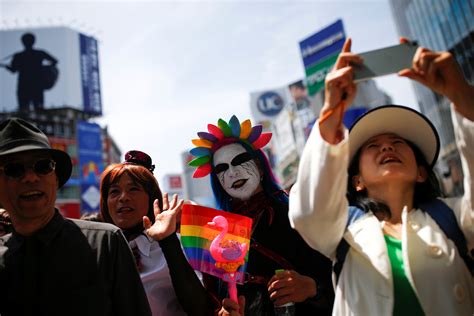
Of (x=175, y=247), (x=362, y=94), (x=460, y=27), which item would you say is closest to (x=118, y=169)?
(x=175, y=247)

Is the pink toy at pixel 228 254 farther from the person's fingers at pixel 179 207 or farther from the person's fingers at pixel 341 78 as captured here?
the person's fingers at pixel 341 78

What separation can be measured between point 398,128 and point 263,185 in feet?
3.71

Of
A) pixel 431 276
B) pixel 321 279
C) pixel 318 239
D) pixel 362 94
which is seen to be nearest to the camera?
pixel 431 276

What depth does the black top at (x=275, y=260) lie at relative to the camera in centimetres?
225

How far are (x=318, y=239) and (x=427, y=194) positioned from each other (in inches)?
25.8

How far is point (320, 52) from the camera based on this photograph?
2942cm

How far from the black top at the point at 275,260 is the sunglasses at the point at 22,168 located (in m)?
1.22

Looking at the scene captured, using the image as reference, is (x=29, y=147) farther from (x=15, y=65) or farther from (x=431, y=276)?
(x=15, y=65)

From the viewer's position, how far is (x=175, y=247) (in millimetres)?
2092

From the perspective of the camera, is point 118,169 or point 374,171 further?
point 118,169

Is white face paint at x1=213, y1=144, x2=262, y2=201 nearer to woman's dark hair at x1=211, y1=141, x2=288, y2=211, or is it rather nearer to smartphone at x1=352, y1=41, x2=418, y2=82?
woman's dark hair at x1=211, y1=141, x2=288, y2=211

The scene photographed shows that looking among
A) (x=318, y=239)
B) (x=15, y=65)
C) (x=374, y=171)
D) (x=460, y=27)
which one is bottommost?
(x=318, y=239)

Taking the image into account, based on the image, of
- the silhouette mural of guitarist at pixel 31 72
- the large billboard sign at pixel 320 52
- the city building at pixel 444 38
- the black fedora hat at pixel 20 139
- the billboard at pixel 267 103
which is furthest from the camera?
the billboard at pixel 267 103

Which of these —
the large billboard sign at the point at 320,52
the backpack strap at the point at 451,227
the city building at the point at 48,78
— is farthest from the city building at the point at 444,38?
the city building at the point at 48,78
